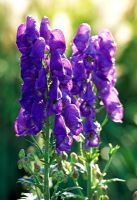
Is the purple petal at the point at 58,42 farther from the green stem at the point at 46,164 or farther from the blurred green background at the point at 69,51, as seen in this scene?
the blurred green background at the point at 69,51

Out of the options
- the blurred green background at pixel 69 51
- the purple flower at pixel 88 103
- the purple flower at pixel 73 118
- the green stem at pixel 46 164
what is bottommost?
the green stem at pixel 46 164

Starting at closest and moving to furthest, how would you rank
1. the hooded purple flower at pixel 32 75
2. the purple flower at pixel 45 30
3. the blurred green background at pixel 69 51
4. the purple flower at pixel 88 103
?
the hooded purple flower at pixel 32 75 < the purple flower at pixel 45 30 < the purple flower at pixel 88 103 < the blurred green background at pixel 69 51

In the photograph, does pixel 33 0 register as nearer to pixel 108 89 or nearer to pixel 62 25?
pixel 62 25

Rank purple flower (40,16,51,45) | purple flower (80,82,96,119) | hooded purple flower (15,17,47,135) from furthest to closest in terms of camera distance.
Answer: purple flower (80,82,96,119), purple flower (40,16,51,45), hooded purple flower (15,17,47,135)

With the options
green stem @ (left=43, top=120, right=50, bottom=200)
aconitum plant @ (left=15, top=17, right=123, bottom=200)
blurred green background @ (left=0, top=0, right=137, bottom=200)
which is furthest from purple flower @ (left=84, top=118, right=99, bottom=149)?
blurred green background @ (left=0, top=0, right=137, bottom=200)

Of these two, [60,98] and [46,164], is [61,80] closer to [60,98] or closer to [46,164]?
[60,98]

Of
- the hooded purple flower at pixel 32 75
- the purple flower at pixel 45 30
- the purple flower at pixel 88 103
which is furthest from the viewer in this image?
the purple flower at pixel 88 103

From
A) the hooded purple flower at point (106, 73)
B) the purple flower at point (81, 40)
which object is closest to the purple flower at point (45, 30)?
the purple flower at point (81, 40)

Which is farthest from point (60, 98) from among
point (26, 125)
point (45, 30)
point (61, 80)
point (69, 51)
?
point (69, 51)

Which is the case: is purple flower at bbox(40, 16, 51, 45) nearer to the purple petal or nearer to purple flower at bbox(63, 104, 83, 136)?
the purple petal
